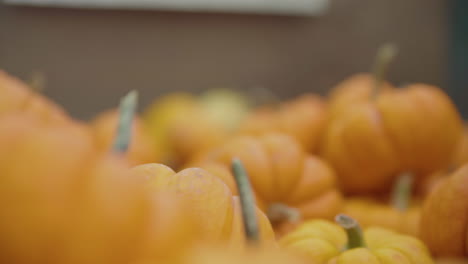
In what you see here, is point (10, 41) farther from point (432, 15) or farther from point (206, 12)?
point (432, 15)

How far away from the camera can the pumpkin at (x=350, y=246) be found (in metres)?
0.79

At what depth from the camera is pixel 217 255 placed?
0.49m

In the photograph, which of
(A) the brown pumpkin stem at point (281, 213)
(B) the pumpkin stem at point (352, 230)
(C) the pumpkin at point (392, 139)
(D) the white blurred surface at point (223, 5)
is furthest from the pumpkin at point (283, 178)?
(D) the white blurred surface at point (223, 5)

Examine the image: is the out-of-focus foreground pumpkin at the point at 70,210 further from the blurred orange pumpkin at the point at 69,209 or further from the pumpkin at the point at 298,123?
the pumpkin at the point at 298,123

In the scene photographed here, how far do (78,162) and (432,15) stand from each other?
228cm

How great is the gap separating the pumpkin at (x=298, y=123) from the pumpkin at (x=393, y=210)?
35 cm

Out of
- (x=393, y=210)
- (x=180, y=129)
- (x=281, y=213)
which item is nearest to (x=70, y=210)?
(x=281, y=213)

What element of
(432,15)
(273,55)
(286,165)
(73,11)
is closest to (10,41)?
(73,11)

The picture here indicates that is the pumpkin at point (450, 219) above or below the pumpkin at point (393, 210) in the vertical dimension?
below

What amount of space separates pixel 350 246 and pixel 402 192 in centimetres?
60

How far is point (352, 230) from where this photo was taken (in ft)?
2.66

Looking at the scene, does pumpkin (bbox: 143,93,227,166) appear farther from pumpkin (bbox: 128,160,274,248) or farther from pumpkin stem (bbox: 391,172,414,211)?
pumpkin (bbox: 128,160,274,248)

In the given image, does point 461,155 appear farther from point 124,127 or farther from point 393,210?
point 124,127

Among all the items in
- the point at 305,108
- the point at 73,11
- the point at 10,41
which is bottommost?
the point at 305,108
